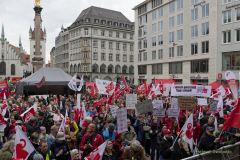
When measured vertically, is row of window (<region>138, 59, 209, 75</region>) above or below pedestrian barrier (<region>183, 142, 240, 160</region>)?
above

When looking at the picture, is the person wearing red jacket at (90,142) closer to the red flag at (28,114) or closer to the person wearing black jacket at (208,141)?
the person wearing black jacket at (208,141)

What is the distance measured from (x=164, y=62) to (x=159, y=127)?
158 feet

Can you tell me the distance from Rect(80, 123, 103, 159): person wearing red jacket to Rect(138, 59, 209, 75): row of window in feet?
140

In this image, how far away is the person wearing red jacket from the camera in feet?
29.5

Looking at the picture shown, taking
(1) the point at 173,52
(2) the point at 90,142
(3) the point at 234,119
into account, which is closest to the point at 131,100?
(2) the point at 90,142

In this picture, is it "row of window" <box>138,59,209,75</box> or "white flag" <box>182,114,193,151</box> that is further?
"row of window" <box>138,59,209,75</box>

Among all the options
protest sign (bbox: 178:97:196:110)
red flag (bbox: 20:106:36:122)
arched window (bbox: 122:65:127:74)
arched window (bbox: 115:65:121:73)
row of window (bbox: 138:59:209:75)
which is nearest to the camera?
red flag (bbox: 20:106:36:122)

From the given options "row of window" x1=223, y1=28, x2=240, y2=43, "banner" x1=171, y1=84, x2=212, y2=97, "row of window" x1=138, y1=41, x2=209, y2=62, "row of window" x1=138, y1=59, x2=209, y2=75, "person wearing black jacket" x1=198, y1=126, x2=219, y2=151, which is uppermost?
"row of window" x1=223, y1=28, x2=240, y2=43

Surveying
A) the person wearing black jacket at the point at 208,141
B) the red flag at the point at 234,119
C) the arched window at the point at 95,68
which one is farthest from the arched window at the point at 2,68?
the red flag at the point at 234,119

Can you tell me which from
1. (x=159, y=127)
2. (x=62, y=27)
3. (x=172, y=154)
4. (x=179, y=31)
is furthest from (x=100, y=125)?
(x=62, y=27)

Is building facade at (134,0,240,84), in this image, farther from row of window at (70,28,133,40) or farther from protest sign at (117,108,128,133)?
protest sign at (117,108,128,133)

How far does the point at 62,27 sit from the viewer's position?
4663 inches

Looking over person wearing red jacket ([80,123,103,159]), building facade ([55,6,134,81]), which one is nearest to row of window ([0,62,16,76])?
building facade ([55,6,134,81])

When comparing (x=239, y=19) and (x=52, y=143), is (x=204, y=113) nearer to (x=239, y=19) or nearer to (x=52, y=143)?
(x=52, y=143)
